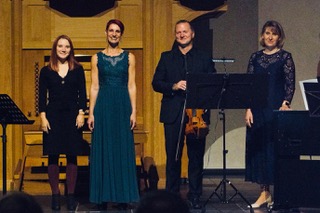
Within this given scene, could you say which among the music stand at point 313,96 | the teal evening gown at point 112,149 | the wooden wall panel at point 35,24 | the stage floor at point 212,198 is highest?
the wooden wall panel at point 35,24

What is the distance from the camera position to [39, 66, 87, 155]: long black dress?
7688 millimetres

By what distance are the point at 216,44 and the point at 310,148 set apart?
446 centimetres

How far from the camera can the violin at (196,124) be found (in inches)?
297

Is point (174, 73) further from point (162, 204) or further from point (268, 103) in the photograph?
point (162, 204)

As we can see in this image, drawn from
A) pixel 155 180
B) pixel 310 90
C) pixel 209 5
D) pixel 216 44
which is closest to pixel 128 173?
pixel 155 180

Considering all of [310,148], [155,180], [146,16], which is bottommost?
[155,180]

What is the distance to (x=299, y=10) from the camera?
11.5 metres

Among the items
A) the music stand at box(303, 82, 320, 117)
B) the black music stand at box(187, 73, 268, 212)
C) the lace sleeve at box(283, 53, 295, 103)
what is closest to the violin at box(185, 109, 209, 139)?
the black music stand at box(187, 73, 268, 212)

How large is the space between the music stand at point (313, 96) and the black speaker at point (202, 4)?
3.16m

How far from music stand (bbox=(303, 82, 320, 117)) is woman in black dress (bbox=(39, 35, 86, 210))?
228 centimetres

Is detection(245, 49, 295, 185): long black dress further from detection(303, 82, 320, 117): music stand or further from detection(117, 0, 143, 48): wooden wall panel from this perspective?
detection(117, 0, 143, 48): wooden wall panel

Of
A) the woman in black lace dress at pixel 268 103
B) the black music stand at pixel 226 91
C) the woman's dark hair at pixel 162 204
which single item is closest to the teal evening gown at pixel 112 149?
the black music stand at pixel 226 91

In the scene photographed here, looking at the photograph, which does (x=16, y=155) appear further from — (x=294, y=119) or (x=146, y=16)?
(x=294, y=119)

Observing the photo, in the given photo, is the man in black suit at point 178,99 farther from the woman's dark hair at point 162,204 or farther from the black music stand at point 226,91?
the woman's dark hair at point 162,204
